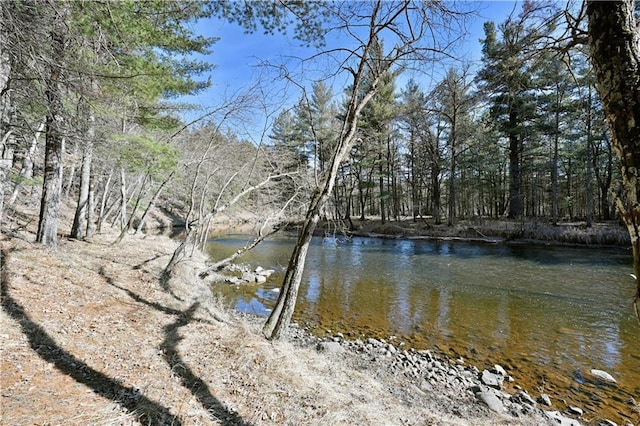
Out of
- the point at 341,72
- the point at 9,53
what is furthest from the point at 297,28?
the point at 9,53

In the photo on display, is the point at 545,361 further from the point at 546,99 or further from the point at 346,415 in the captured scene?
the point at 546,99

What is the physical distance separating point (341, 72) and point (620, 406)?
575 cm

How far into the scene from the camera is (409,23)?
3.93 meters

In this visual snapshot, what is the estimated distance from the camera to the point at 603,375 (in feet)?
14.6

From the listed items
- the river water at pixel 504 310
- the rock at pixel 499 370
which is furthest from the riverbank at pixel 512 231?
the rock at pixel 499 370

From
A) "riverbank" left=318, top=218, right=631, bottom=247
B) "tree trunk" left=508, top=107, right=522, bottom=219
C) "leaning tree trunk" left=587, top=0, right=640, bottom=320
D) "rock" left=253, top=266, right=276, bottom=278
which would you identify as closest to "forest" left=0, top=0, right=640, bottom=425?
"leaning tree trunk" left=587, top=0, right=640, bottom=320

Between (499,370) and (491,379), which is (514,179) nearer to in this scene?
(499,370)

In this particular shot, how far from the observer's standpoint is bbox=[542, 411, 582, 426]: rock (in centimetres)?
345

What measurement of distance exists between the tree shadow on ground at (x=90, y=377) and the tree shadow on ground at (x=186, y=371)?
1.10ft

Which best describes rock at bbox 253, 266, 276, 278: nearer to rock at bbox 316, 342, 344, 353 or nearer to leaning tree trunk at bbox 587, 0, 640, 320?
rock at bbox 316, 342, 344, 353

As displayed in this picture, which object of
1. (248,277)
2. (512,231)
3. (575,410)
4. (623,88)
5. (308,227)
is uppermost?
(623,88)

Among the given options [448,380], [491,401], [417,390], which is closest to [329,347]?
[417,390]

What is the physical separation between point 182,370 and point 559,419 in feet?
14.2

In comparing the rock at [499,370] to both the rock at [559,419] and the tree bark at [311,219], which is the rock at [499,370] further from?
the tree bark at [311,219]
